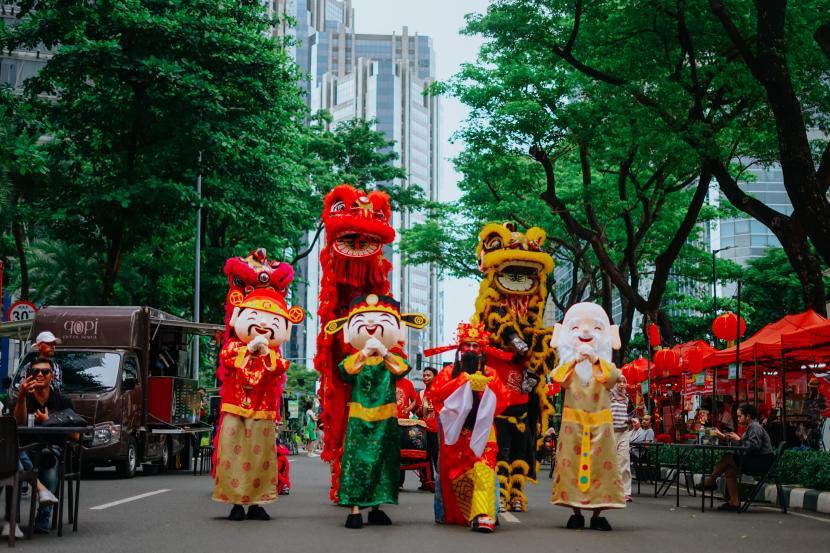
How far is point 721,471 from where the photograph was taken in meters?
15.2

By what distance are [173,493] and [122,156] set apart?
1164 centimetres

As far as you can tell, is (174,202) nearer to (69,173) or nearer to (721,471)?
(69,173)

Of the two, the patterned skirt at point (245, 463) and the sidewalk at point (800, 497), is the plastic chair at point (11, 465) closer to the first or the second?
the patterned skirt at point (245, 463)

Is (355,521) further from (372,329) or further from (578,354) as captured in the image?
(578,354)

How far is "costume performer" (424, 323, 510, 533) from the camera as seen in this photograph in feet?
36.6

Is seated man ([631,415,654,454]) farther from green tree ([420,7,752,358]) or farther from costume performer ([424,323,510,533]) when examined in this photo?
costume performer ([424,323,510,533])

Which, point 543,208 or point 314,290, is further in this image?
point 314,290

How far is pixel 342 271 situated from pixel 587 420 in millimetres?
3918

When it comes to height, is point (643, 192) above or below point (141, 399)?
above

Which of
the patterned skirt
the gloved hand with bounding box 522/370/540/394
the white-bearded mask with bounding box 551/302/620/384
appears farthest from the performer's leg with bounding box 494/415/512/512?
the patterned skirt

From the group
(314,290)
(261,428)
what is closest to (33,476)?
(261,428)

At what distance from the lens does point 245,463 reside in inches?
448

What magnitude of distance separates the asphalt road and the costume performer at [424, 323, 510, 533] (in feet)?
1.04

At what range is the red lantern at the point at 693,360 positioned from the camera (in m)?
23.2
